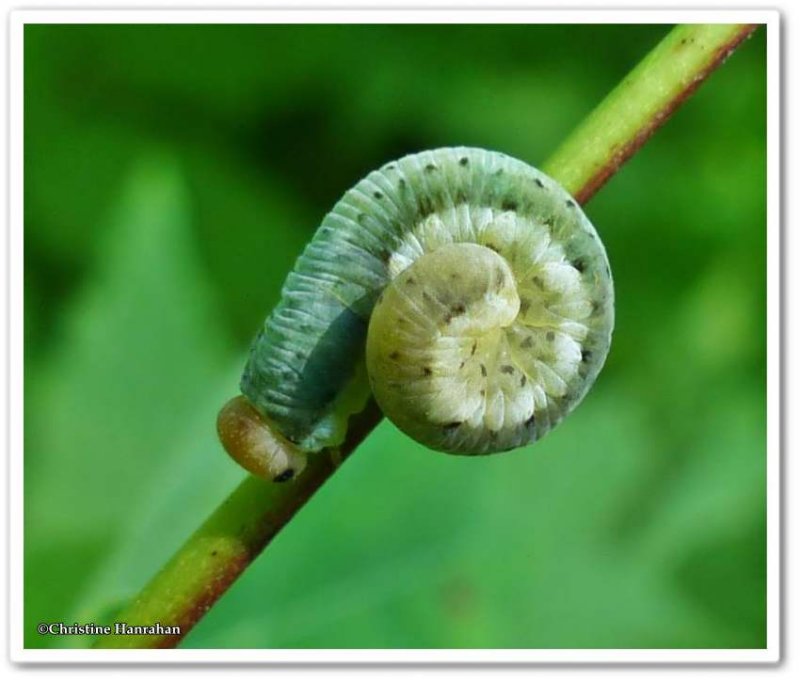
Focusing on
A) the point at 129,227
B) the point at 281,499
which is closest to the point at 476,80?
the point at 129,227

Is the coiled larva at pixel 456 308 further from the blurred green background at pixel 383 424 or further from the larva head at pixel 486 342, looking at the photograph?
the blurred green background at pixel 383 424

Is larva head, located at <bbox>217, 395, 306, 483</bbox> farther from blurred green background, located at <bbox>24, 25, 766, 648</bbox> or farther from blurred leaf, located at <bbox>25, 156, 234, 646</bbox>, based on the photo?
A: blurred leaf, located at <bbox>25, 156, 234, 646</bbox>

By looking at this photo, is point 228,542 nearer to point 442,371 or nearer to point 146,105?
point 442,371

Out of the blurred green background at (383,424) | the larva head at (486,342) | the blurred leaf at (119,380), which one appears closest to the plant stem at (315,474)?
the larva head at (486,342)

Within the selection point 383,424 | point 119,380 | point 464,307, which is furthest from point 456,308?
point 119,380

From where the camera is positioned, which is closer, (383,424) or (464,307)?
(464,307)

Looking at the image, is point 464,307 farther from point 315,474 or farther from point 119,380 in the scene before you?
point 119,380

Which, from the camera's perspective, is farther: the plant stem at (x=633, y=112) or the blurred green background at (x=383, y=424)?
the blurred green background at (x=383, y=424)

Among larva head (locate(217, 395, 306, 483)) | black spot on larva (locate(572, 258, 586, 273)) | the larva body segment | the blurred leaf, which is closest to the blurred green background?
the blurred leaf
